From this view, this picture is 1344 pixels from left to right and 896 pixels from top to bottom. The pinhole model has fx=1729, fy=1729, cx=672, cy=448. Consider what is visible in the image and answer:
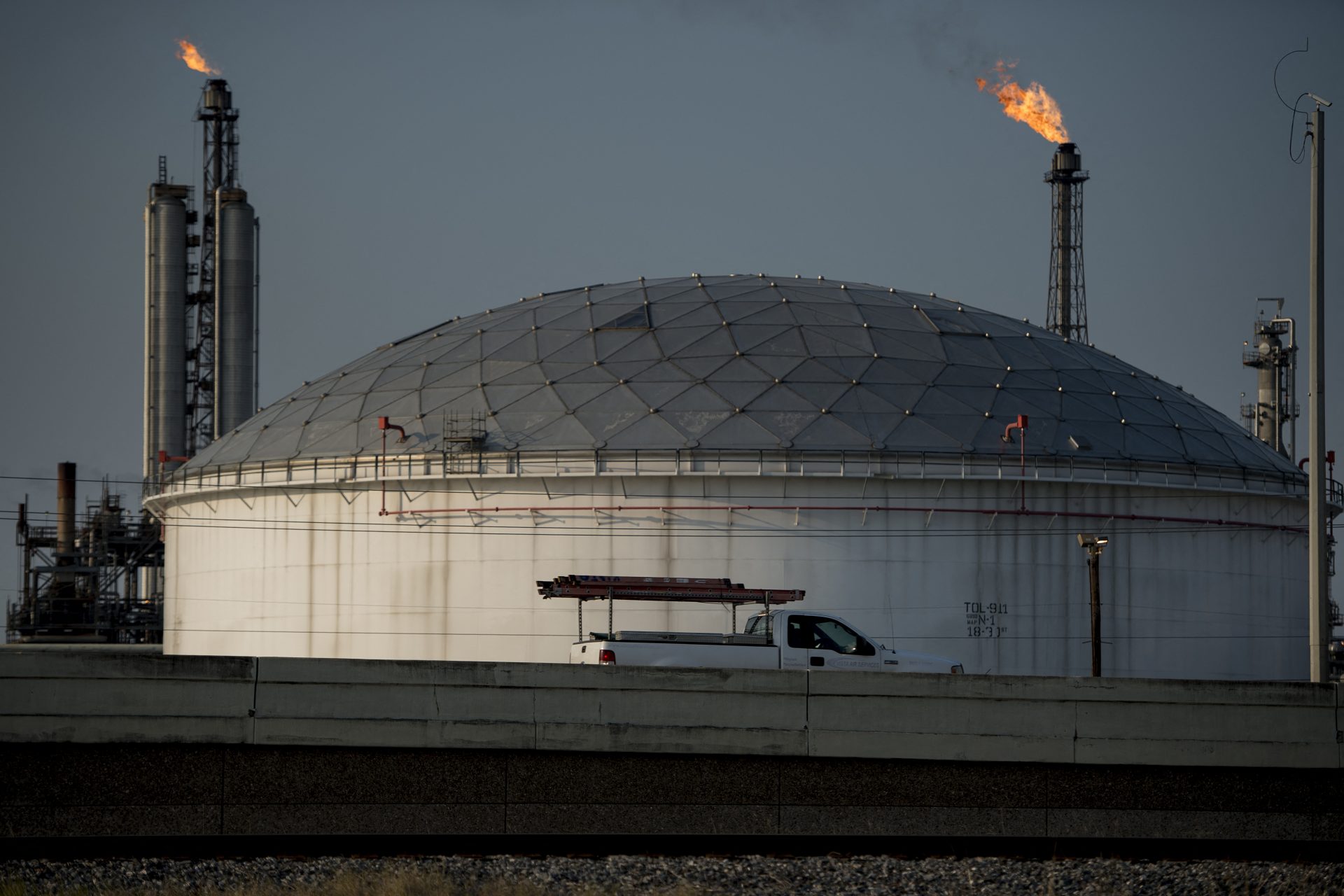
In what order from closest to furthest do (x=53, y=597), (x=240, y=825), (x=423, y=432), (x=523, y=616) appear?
(x=240, y=825), (x=523, y=616), (x=423, y=432), (x=53, y=597)

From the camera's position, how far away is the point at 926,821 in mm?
25188

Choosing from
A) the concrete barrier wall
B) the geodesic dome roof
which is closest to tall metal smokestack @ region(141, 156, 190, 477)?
the geodesic dome roof

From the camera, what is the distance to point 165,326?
85625 mm

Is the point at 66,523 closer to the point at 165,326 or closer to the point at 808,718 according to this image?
the point at 165,326

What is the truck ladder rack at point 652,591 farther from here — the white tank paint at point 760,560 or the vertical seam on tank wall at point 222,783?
the vertical seam on tank wall at point 222,783

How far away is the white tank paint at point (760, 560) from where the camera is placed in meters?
47.0

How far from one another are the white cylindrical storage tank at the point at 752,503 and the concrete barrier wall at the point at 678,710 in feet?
67.9

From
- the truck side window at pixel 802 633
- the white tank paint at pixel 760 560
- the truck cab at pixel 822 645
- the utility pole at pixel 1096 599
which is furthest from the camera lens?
the white tank paint at pixel 760 560

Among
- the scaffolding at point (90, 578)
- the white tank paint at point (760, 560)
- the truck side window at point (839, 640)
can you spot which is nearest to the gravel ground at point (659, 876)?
the truck side window at point (839, 640)

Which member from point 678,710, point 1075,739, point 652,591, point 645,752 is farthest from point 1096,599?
point 645,752

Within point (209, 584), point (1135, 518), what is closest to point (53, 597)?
point (209, 584)

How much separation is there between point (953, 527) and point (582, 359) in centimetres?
1262

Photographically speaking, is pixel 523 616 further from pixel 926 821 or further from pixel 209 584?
pixel 926 821

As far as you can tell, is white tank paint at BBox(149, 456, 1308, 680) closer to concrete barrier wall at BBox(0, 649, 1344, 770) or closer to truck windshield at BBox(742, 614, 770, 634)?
truck windshield at BBox(742, 614, 770, 634)
